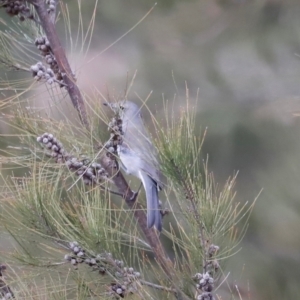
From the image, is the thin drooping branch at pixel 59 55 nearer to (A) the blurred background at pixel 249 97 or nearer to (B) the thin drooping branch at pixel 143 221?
(B) the thin drooping branch at pixel 143 221

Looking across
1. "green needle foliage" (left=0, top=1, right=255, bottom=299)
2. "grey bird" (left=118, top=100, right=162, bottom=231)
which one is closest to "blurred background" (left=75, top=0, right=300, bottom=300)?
"grey bird" (left=118, top=100, right=162, bottom=231)

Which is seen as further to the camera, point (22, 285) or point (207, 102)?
point (207, 102)

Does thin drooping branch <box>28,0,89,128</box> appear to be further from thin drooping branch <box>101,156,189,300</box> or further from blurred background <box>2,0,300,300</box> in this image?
blurred background <box>2,0,300,300</box>

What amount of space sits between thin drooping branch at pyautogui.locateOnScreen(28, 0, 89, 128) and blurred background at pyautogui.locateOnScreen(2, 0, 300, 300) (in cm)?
43

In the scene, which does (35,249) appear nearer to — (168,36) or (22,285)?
(22,285)

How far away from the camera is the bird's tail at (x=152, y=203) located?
79 cm

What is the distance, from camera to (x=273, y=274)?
1214 mm

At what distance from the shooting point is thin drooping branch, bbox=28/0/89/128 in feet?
2.37

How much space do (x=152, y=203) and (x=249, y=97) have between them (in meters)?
0.47

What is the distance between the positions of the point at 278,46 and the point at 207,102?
20 cm

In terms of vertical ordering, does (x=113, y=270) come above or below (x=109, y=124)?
below

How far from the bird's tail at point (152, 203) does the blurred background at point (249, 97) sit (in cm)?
32

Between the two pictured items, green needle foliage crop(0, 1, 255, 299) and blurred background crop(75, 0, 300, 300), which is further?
blurred background crop(75, 0, 300, 300)

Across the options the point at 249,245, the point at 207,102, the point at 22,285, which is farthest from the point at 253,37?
the point at 22,285
